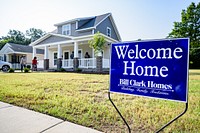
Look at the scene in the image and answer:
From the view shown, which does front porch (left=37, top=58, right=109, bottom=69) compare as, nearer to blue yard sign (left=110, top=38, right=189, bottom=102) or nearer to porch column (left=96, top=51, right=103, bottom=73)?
porch column (left=96, top=51, right=103, bottom=73)

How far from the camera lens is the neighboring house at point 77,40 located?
56.9 feet

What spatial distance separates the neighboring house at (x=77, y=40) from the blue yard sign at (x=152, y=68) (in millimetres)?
13845

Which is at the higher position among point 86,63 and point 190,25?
point 190,25

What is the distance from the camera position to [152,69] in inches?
84.6

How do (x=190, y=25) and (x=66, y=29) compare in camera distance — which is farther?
(x=190, y=25)

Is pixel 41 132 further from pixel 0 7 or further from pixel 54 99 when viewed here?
pixel 0 7

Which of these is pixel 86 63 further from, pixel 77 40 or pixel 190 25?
pixel 190 25

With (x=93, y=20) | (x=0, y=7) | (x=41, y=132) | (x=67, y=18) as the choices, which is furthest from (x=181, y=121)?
(x=67, y=18)

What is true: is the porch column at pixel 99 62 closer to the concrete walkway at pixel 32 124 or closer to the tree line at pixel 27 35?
the concrete walkway at pixel 32 124

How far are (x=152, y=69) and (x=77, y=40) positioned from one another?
15.7m

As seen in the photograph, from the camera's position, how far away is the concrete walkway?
8.79 ft

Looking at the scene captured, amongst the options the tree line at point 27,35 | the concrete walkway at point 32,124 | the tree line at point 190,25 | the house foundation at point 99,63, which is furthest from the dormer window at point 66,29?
the tree line at point 27,35

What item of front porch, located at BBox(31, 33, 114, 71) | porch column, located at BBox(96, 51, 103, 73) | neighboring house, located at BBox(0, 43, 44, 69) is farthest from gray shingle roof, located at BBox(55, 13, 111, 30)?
neighboring house, located at BBox(0, 43, 44, 69)

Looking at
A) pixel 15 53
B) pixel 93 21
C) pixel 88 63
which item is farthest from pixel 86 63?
pixel 15 53
